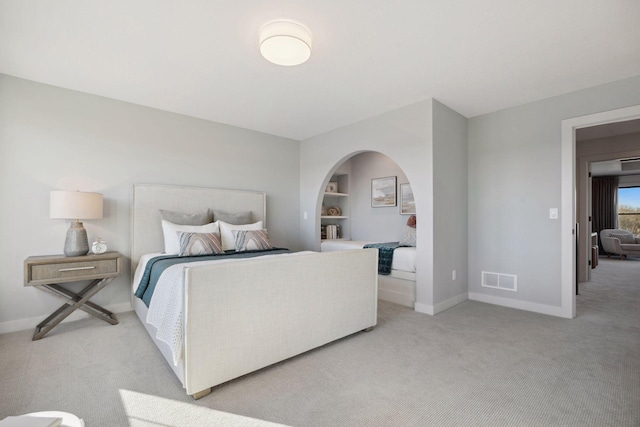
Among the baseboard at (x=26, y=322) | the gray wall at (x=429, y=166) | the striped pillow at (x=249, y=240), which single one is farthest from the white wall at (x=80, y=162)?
the gray wall at (x=429, y=166)

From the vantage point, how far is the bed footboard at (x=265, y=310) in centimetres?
178

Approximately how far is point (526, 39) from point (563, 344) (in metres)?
2.47

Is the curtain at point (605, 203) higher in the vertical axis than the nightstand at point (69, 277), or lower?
higher

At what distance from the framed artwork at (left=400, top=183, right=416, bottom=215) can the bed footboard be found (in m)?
2.51

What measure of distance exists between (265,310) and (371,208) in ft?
12.6

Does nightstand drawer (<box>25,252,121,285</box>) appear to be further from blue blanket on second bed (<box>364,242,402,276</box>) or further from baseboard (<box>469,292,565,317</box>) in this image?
baseboard (<box>469,292,565,317</box>)

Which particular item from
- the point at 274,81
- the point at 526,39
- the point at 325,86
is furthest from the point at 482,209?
the point at 274,81

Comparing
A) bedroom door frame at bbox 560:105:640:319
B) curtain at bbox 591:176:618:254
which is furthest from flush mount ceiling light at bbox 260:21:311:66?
curtain at bbox 591:176:618:254

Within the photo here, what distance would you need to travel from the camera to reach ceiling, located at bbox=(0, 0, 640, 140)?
1.94 metres

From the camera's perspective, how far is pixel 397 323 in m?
3.07

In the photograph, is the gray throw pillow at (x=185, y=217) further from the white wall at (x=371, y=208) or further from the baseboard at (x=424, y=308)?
the white wall at (x=371, y=208)

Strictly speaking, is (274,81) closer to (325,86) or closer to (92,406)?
(325,86)

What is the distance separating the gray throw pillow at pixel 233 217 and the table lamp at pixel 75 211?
1241mm

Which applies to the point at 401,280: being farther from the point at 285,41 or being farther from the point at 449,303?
the point at 285,41
